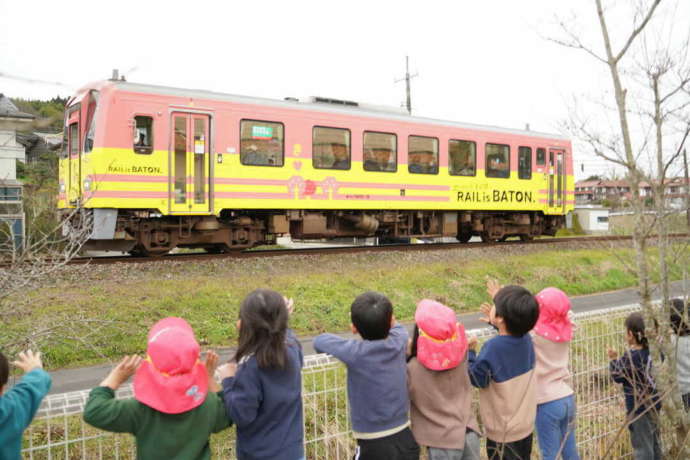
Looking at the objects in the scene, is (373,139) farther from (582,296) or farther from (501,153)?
(582,296)

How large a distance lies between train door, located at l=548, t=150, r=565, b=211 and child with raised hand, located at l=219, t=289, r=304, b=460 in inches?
606

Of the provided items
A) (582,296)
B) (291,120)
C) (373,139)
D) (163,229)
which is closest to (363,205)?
(373,139)

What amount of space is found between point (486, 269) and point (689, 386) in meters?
8.42

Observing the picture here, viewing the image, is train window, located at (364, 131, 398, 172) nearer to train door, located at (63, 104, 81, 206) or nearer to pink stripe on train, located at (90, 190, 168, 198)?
pink stripe on train, located at (90, 190, 168, 198)

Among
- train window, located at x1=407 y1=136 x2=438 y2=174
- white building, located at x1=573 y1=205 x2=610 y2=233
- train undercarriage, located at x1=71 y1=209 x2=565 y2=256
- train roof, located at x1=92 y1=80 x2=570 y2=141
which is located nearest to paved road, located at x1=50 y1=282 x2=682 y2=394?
train undercarriage, located at x1=71 y1=209 x2=565 y2=256

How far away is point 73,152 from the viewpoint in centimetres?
1108

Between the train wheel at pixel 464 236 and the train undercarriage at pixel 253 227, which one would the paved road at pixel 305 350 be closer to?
the train undercarriage at pixel 253 227

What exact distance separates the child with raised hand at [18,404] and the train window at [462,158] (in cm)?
1273

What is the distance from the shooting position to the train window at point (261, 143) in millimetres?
11359

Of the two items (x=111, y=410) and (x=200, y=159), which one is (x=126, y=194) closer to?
(x=200, y=159)

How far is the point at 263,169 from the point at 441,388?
8781mm

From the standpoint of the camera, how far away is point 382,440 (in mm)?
3166

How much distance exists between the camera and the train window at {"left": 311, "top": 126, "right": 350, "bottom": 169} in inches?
483

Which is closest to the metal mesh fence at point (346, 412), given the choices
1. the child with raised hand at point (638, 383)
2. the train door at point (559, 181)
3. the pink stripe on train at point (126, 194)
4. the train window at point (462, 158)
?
the child with raised hand at point (638, 383)
